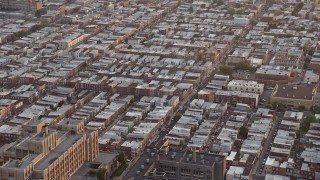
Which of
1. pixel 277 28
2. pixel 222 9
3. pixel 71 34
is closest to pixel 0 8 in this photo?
pixel 71 34

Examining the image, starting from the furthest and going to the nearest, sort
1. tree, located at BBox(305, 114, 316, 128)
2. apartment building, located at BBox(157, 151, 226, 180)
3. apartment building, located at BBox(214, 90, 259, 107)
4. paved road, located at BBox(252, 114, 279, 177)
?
1. apartment building, located at BBox(214, 90, 259, 107)
2. tree, located at BBox(305, 114, 316, 128)
3. paved road, located at BBox(252, 114, 279, 177)
4. apartment building, located at BBox(157, 151, 226, 180)

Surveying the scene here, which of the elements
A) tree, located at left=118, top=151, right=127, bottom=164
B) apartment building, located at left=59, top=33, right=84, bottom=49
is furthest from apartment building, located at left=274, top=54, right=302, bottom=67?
tree, located at left=118, top=151, right=127, bottom=164

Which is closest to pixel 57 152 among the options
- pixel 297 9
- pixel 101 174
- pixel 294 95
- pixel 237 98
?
pixel 101 174

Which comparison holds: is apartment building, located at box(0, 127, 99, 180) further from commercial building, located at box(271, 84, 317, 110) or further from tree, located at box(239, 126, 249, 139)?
commercial building, located at box(271, 84, 317, 110)

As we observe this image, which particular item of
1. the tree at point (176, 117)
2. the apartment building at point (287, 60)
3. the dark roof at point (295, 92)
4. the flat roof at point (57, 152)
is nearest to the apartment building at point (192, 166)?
the flat roof at point (57, 152)

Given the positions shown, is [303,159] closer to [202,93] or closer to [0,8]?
[202,93]

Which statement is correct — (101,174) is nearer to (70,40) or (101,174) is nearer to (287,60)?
(287,60)

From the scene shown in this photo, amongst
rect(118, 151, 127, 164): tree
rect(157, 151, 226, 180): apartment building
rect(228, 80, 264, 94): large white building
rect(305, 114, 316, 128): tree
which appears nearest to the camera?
rect(157, 151, 226, 180): apartment building

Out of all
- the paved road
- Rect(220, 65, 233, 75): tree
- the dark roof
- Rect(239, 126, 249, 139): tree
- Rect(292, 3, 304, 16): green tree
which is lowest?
the paved road

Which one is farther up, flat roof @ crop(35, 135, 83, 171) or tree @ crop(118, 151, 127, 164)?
flat roof @ crop(35, 135, 83, 171)
